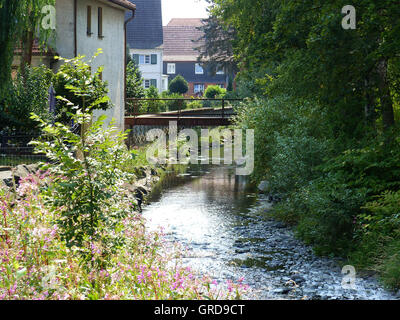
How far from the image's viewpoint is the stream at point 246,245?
27.2 ft

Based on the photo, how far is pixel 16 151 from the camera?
564 inches

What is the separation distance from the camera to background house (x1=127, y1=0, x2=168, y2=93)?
5778 centimetres

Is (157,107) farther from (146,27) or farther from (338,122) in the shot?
(146,27)

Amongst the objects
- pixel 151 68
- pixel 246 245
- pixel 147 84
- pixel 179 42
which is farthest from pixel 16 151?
→ pixel 179 42

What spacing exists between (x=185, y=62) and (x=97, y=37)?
44011 mm

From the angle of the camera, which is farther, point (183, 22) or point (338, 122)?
point (183, 22)

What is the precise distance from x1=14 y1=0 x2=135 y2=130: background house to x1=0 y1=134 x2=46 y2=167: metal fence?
5.59 metres

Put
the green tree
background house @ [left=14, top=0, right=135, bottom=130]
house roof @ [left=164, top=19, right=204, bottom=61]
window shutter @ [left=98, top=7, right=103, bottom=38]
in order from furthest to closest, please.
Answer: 1. house roof @ [left=164, top=19, right=204, bottom=61]
2. the green tree
3. window shutter @ [left=98, top=7, right=103, bottom=38]
4. background house @ [left=14, top=0, right=135, bottom=130]

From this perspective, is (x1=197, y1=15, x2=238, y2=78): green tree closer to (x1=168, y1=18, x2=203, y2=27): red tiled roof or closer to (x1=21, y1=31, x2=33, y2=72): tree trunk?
(x1=21, y1=31, x2=33, y2=72): tree trunk

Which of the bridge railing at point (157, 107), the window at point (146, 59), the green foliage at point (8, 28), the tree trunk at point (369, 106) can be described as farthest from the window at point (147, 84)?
the tree trunk at point (369, 106)

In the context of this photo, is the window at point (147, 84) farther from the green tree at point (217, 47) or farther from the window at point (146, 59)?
the green tree at point (217, 47)

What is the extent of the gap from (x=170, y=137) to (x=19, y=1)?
15.0 m

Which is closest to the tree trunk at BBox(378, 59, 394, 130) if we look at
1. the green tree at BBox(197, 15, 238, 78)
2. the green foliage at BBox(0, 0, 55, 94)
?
the green foliage at BBox(0, 0, 55, 94)

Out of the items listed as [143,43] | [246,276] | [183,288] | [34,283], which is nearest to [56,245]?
[34,283]
